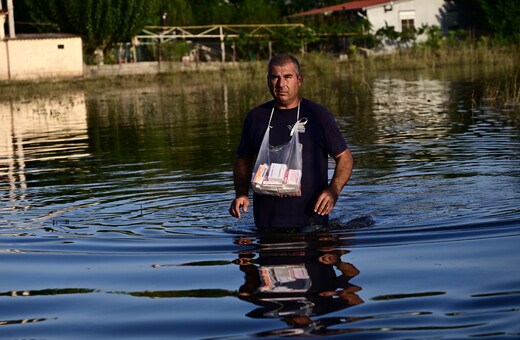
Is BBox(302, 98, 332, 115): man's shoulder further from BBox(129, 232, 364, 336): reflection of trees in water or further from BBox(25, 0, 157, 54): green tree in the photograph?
BBox(25, 0, 157, 54): green tree

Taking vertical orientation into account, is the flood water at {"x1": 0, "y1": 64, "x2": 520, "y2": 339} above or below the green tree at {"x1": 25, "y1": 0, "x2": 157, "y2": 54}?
below

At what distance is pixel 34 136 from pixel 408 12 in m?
45.3

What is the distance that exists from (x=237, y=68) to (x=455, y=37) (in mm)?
19741

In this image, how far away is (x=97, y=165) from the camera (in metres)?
15.0

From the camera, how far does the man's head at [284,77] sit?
7457 millimetres

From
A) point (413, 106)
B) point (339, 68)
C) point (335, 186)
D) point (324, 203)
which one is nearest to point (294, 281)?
point (324, 203)

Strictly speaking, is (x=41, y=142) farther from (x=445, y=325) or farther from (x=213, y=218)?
(x=445, y=325)

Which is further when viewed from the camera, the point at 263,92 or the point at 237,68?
the point at 237,68

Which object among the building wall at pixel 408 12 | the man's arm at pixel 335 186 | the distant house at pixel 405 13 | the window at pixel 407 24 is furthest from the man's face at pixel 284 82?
the window at pixel 407 24

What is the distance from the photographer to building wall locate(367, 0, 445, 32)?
203 ft

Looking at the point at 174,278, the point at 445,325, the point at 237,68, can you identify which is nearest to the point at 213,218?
the point at 174,278

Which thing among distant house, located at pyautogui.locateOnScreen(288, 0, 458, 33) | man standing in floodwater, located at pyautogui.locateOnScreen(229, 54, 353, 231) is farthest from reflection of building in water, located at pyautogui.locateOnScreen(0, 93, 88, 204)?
distant house, located at pyautogui.locateOnScreen(288, 0, 458, 33)

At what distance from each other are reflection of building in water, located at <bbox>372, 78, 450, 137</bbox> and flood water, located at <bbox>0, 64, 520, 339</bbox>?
0.23 m

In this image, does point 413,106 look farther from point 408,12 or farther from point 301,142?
point 408,12
